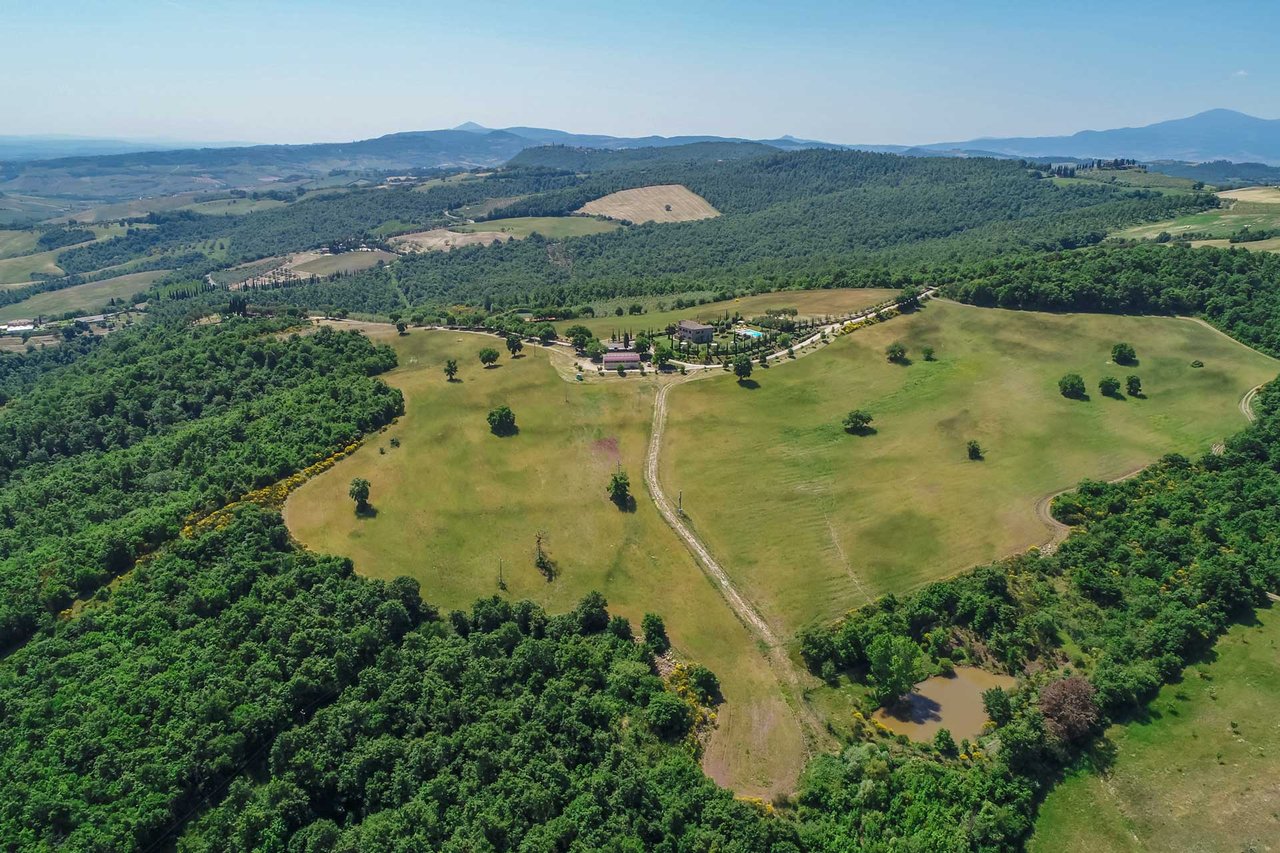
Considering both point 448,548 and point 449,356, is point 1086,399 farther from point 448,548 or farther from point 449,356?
point 449,356

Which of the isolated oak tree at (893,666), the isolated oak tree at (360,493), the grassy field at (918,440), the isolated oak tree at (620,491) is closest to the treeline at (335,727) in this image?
the isolated oak tree at (360,493)

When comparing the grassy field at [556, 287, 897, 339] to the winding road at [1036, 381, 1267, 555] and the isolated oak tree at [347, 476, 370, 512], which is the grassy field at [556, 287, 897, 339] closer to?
the winding road at [1036, 381, 1267, 555]

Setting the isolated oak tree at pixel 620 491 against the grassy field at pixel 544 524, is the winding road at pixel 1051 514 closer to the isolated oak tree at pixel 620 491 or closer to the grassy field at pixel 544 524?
the grassy field at pixel 544 524

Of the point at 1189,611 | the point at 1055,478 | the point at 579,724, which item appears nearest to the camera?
the point at 579,724

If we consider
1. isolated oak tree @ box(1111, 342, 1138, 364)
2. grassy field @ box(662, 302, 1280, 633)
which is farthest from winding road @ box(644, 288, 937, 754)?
isolated oak tree @ box(1111, 342, 1138, 364)

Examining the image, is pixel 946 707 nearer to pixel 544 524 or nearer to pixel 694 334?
pixel 544 524

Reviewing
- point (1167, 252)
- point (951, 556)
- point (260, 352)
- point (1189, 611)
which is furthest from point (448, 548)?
point (1167, 252)
